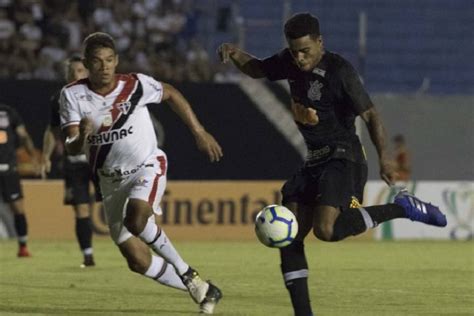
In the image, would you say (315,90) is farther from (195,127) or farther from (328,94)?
(195,127)

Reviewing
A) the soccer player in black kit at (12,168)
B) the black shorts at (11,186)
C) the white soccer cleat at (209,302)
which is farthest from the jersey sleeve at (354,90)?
the black shorts at (11,186)

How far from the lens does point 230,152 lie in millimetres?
23625

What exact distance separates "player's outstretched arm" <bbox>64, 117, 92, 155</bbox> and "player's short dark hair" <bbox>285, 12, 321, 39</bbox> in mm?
1515

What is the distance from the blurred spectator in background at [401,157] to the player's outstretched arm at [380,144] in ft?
50.5

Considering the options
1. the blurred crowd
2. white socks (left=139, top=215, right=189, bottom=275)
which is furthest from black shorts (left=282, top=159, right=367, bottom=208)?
the blurred crowd

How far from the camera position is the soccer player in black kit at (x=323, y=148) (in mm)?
9000

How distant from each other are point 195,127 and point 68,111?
1002 millimetres

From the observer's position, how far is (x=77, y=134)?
9484 millimetres

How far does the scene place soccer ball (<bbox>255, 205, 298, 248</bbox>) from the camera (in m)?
8.95

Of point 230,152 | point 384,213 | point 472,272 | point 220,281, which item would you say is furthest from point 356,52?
point 384,213

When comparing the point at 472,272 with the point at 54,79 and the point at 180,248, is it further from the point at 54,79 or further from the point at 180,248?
the point at 54,79

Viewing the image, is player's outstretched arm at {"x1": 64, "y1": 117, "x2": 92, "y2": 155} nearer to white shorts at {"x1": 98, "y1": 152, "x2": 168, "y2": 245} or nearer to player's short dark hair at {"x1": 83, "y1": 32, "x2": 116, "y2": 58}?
white shorts at {"x1": 98, "y1": 152, "x2": 168, "y2": 245}

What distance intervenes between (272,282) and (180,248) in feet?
22.0

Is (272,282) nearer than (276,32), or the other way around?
(272,282)
